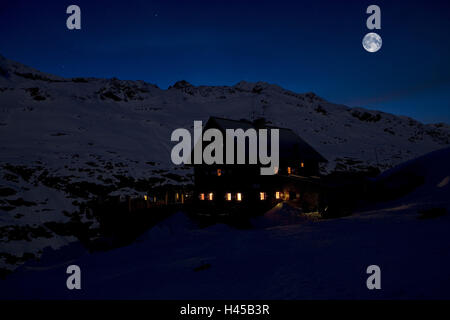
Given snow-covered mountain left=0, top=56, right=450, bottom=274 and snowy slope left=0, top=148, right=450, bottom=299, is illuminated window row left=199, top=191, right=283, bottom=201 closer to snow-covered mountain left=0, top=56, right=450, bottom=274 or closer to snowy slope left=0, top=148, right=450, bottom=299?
snowy slope left=0, top=148, right=450, bottom=299

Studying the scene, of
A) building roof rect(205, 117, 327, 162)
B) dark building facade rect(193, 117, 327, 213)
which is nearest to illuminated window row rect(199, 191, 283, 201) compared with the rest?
dark building facade rect(193, 117, 327, 213)

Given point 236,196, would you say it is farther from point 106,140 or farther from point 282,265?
point 106,140

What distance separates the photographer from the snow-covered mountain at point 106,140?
30312 mm

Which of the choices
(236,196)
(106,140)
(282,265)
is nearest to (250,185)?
(236,196)

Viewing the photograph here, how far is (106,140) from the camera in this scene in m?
64.2

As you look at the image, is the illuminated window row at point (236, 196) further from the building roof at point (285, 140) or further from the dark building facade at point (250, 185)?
the building roof at point (285, 140)

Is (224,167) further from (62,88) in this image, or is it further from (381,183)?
(62,88)

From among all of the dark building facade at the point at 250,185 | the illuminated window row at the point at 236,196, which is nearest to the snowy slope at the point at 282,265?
the dark building facade at the point at 250,185

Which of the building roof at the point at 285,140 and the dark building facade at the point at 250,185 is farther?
the building roof at the point at 285,140

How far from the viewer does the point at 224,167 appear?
2784cm

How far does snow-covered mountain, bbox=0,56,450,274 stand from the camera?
30312mm

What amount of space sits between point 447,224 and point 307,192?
1514 cm

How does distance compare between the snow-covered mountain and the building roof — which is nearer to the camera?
the building roof

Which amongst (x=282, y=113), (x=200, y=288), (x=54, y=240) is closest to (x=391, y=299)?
(x=200, y=288)
